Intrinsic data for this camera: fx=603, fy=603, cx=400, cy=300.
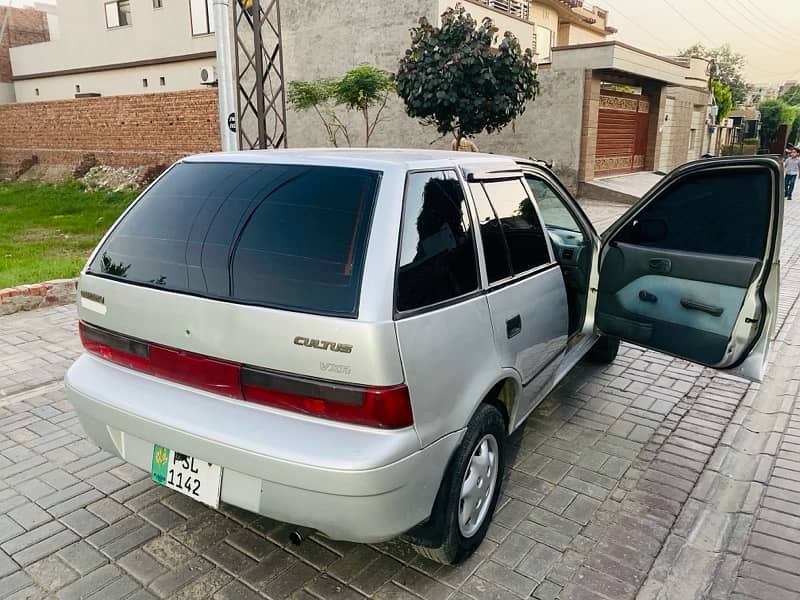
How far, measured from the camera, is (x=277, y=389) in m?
2.22

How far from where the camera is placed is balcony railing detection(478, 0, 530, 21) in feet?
62.3

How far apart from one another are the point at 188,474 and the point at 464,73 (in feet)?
34.1

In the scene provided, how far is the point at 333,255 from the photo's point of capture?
2.26m

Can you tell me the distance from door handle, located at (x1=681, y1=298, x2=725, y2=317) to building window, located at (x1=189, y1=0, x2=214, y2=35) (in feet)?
70.5

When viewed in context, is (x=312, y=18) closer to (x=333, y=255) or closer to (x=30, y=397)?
(x=30, y=397)

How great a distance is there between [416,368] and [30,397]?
358 centimetres

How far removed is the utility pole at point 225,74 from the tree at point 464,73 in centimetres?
488

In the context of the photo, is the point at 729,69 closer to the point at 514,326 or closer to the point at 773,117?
the point at 773,117

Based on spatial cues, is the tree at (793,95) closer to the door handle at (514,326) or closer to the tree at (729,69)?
the tree at (729,69)

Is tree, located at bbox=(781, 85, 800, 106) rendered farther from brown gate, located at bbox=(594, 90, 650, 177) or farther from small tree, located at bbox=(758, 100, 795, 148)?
brown gate, located at bbox=(594, 90, 650, 177)

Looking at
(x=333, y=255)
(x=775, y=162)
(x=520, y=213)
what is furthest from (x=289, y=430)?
(x=775, y=162)

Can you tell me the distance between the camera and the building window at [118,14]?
23.9 m

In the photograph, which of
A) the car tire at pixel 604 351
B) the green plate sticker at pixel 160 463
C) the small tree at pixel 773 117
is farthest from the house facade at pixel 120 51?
the small tree at pixel 773 117

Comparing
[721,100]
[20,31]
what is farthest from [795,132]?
[20,31]
